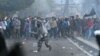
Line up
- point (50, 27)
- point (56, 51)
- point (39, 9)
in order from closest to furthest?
point (56, 51)
point (50, 27)
point (39, 9)

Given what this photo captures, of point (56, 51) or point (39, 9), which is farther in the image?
point (39, 9)

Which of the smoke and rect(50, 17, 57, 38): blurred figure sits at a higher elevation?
the smoke

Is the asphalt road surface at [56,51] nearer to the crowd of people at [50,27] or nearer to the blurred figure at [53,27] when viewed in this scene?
the crowd of people at [50,27]

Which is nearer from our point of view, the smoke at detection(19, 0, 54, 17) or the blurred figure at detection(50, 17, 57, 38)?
the blurred figure at detection(50, 17, 57, 38)

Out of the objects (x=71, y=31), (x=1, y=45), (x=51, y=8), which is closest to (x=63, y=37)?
(x=71, y=31)

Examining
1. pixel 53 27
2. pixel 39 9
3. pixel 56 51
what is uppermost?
pixel 39 9

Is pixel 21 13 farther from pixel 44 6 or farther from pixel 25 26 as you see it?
pixel 25 26

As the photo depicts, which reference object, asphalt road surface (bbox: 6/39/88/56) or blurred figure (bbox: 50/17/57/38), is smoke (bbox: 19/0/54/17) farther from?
asphalt road surface (bbox: 6/39/88/56)

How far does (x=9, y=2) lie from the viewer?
61.0 feet

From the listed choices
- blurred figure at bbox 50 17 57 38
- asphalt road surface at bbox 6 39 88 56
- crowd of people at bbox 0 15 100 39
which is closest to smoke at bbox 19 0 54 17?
crowd of people at bbox 0 15 100 39

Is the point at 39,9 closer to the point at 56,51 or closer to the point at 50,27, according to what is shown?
the point at 50,27

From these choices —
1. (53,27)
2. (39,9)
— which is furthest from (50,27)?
(39,9)

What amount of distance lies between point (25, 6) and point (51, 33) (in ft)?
20.7

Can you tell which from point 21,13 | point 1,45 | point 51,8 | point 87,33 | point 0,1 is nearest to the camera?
point 1,45
